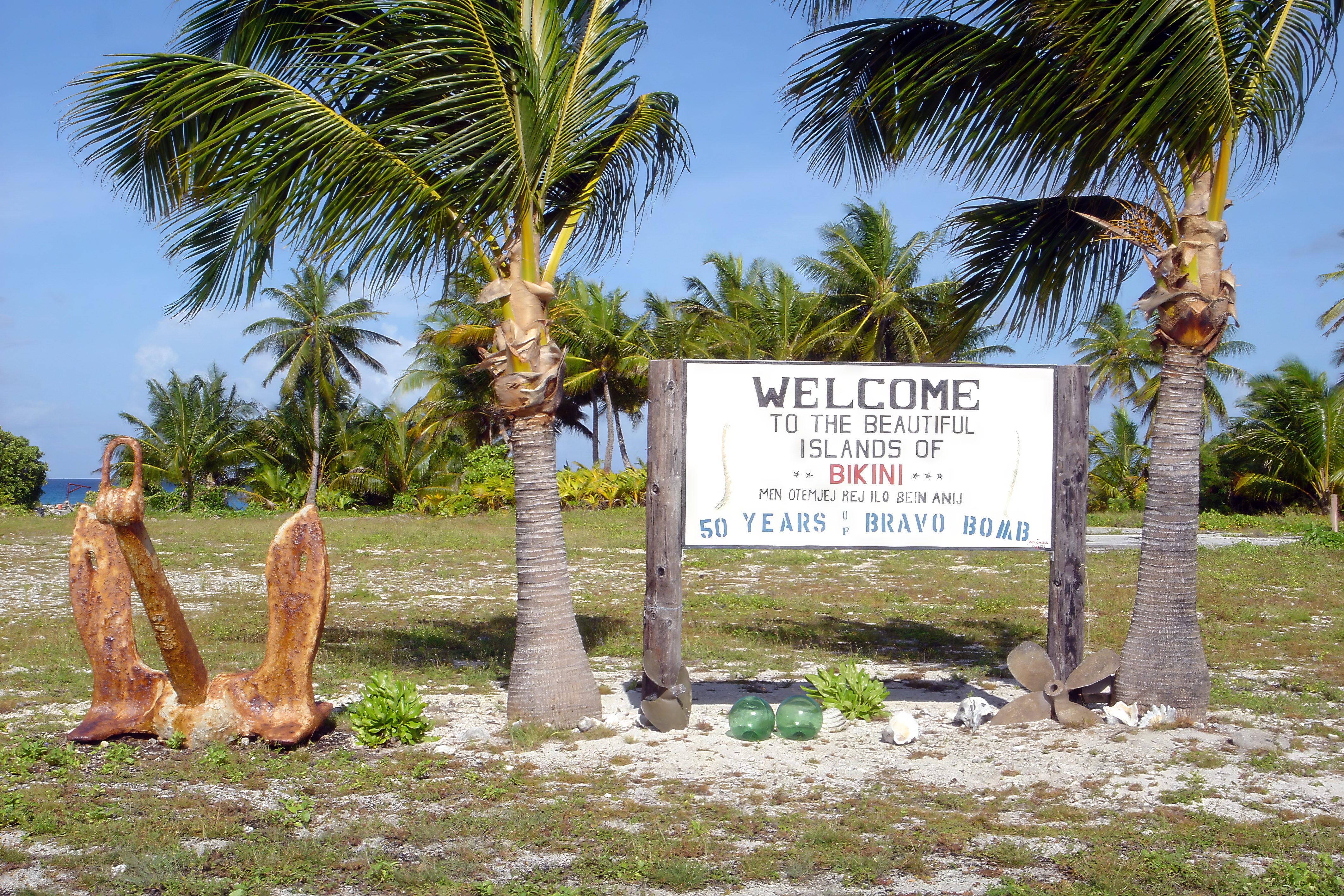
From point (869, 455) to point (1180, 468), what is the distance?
1.99 meters

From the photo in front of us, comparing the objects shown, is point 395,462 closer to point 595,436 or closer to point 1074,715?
point 595,436

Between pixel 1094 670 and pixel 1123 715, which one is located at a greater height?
pixel 1094 670

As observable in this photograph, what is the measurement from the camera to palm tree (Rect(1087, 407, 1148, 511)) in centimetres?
3572

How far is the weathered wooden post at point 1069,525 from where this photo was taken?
6.75 meters

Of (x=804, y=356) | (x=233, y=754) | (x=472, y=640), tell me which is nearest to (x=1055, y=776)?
(x=233, y=754)

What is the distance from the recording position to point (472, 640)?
32.7ft

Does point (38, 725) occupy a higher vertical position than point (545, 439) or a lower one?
lower

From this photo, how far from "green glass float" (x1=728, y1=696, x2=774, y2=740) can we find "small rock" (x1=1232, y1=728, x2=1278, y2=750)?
2770 mm

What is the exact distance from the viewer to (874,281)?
30047 mm

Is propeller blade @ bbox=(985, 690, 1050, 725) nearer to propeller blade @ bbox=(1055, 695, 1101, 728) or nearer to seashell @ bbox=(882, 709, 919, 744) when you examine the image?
propeller blade @ bbox=(1055, 695, 1101, 728)

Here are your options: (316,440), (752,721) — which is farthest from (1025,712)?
(316,440)

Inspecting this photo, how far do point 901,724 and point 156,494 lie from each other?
1348 inches

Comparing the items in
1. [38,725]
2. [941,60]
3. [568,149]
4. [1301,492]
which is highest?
[941,60]

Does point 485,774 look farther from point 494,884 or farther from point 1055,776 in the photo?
point 1055,776
